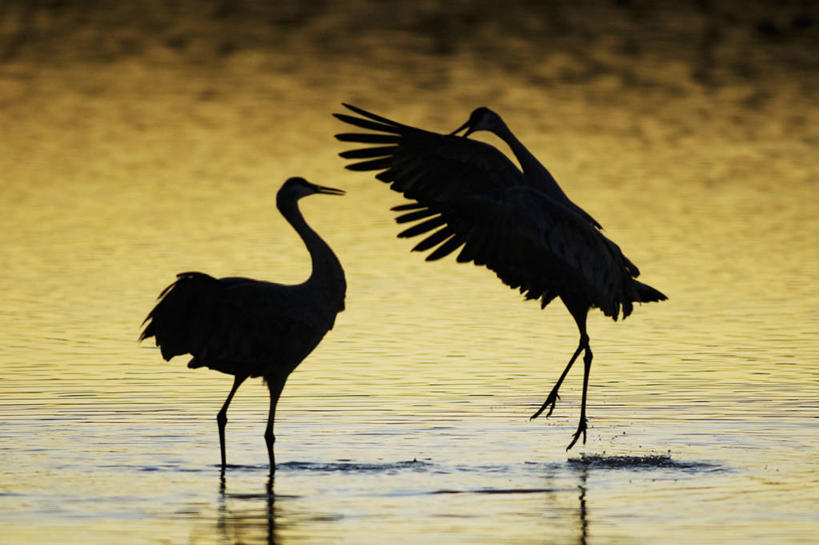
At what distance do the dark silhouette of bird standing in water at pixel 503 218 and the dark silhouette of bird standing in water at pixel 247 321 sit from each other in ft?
3.19

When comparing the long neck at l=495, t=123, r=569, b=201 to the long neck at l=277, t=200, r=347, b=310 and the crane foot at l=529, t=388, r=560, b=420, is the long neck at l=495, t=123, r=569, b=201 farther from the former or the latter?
the long neck at l=277, t=200, r=347, b=310

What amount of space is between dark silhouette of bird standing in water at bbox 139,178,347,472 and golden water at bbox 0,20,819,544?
22.8 inches

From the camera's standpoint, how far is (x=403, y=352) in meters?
15.8

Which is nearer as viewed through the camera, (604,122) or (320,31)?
(604,122)

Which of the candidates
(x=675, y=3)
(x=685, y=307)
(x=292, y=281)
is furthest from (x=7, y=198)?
(x=675, y=3)

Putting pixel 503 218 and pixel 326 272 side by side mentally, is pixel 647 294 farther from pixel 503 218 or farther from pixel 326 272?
pixel 326 272

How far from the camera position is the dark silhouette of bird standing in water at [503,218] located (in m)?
12.4

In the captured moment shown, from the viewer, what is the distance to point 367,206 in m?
24.2

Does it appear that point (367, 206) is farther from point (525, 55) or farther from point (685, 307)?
point (525, 55)

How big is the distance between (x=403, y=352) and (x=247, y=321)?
3.94 metres

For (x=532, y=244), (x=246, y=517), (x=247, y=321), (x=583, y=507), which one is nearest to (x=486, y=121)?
(x=532, y=244)

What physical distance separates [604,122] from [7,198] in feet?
36.4

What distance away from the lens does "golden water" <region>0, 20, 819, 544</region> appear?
10188mm

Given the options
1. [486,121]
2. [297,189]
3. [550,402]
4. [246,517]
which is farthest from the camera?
[486,121]
